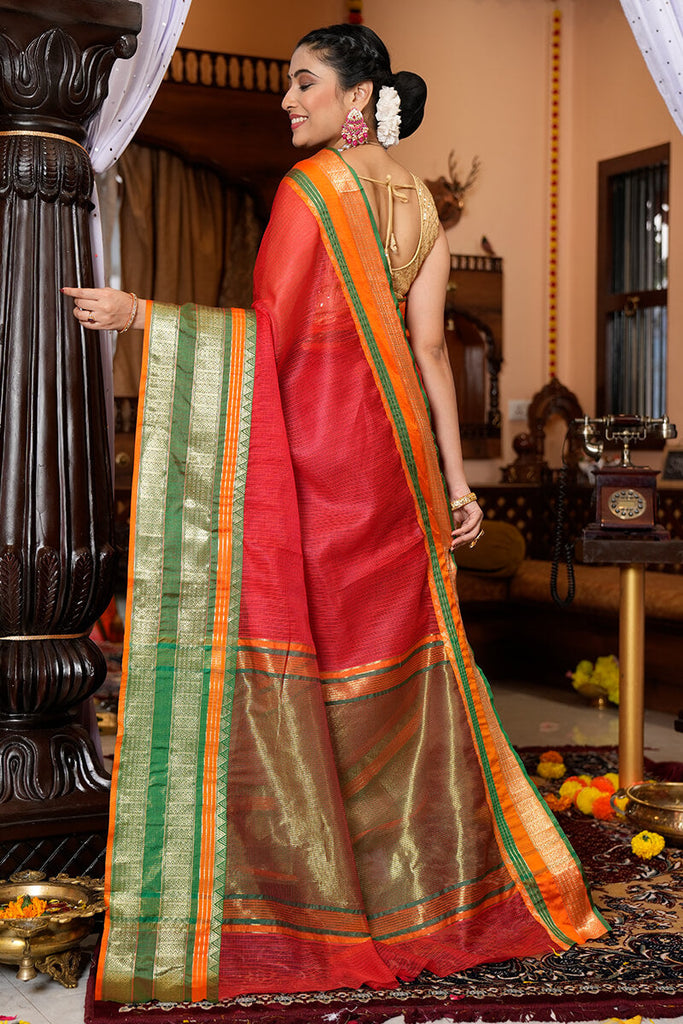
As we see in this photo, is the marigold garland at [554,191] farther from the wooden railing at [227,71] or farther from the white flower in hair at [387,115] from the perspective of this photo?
the white flower in hair at [387,115]

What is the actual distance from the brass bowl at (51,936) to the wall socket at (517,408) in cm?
491

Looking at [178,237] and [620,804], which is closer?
[620,804]

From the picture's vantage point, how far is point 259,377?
2428mm

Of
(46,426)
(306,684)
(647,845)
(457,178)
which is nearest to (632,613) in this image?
(647,845)

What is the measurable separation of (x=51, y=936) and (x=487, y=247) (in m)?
5.22

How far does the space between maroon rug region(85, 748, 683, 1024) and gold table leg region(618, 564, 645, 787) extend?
859 mm

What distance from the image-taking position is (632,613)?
3488 millimetres

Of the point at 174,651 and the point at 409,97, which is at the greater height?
the point at 409,97

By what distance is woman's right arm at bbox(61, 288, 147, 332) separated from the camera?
237 centimetres

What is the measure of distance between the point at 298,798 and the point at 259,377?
2.67ft

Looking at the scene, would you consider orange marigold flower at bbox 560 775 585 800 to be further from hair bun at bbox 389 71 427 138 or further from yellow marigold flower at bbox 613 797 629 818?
hair bun at bbox 389 71 427 138

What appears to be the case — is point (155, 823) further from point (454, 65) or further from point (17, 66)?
point (454, 65)

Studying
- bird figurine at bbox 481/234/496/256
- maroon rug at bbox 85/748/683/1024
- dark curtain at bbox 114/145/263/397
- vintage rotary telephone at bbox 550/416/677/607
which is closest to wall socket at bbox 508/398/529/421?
bird figurine at bbox 481/234/496/256

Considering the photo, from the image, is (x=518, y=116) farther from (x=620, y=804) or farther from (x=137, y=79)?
(x=620, y=804)
